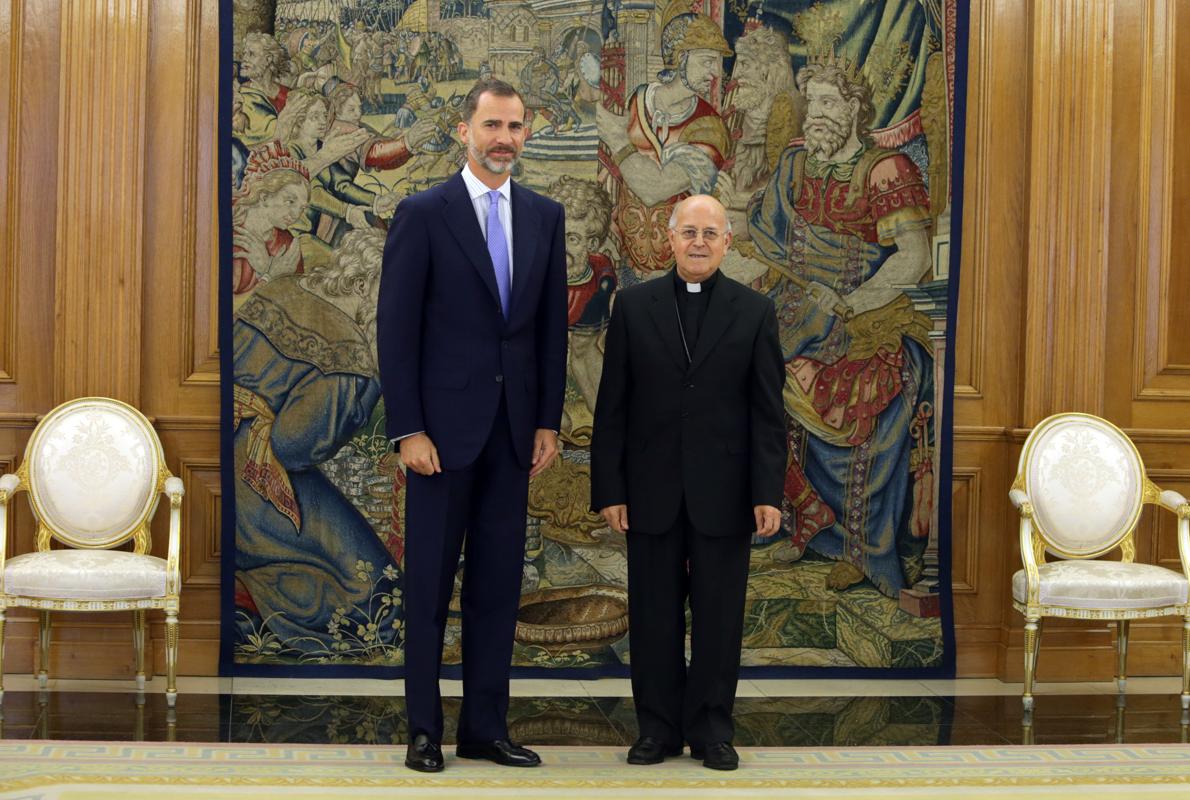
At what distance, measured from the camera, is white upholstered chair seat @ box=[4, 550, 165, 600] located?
4.41 metres

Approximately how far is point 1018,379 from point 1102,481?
554mm

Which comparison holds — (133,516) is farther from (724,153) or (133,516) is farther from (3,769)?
(724,153)

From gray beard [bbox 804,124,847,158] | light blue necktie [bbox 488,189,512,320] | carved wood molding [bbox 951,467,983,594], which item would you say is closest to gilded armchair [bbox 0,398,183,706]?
light blue necktie [bbox 488,189,512,320]

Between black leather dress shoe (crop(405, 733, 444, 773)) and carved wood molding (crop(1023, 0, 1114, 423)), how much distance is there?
2.94 meters

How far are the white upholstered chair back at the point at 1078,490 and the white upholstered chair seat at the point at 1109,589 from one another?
29 cm

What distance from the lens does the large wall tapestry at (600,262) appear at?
16.3ft

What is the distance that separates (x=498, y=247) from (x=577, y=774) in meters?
1.55

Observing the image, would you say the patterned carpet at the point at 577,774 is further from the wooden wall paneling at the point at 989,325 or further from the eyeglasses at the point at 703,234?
the eyeglasses at the point at 703,234

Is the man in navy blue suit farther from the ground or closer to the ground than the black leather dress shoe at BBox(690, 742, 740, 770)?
farther from the ground

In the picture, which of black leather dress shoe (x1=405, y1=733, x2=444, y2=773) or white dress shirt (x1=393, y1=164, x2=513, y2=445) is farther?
white dress shirt (x1=393, y1=164, x2=513, y2=445)

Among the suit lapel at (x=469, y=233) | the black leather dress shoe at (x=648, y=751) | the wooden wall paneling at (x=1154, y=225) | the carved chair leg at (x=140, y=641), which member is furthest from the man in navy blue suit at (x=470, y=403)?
the wooden wall paneling at (x=1154, y=225)

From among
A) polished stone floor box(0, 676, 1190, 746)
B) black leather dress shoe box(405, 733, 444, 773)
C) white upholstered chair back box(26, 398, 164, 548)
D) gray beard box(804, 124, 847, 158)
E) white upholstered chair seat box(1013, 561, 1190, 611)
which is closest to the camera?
black leather dress shoe box(405, 733, 444, 773)

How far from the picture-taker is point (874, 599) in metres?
5.20

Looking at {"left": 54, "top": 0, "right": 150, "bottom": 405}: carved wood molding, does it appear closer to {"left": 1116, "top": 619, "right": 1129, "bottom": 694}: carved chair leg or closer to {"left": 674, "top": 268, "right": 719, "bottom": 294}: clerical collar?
{"left": 674, "top": 268, "right": 719, "bottom": 294}: clerical collar
